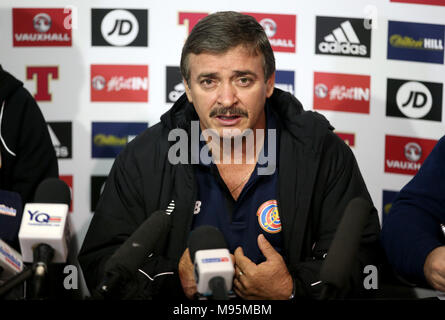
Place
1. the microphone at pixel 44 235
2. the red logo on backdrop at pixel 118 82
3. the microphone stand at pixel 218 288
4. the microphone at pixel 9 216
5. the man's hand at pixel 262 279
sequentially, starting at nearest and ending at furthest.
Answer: the microphone stand at pixel 218 288, the microphone at pixel 44 235, the man's hand at pixel 262 279, the microphone at pixel 9 216, the red logo on backdrop at pixel 118 82

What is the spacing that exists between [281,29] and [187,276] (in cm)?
146

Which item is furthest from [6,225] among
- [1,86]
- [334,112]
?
[334,112]

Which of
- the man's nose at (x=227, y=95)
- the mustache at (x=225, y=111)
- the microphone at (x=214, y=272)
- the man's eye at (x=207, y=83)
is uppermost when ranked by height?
the man's eye at (x=207, y=83)

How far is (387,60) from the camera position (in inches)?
111

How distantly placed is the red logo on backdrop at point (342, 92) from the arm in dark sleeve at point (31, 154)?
132cm

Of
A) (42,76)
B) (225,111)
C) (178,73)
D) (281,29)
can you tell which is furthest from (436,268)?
(42,76)

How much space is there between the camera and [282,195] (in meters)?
2.11

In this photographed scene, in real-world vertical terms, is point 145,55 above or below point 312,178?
above

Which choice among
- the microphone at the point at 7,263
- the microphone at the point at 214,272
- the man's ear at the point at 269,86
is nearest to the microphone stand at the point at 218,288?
the microphone at the point at 214,272

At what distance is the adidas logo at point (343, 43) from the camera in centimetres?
281

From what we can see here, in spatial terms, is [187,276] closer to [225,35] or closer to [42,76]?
[225,35]

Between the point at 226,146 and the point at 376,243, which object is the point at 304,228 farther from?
the point at 226,146

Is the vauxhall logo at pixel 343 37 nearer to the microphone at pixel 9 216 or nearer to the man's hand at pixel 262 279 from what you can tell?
the man's hand at pixel 262 279

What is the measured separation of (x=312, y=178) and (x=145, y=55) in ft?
4.00
